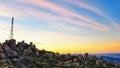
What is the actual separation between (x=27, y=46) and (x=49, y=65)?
2013 centimetres

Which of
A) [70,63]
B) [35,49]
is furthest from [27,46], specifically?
[70,63]

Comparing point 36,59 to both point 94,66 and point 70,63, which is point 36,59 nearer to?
point 70,63

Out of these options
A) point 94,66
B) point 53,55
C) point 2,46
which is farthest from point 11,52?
point 94,66

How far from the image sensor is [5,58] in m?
119

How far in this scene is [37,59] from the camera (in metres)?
120

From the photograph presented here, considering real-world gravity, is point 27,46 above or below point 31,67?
above

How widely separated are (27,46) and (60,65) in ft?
70.0

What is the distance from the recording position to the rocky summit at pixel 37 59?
4486 inches

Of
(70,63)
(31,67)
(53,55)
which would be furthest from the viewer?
(53,55)

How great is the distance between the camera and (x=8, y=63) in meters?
113

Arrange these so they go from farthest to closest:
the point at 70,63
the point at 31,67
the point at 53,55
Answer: the point at 53,55
the point at 70,63
the point at 31,67

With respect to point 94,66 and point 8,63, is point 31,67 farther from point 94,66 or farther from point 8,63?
point 94,66

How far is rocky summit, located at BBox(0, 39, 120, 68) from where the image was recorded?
114 meters

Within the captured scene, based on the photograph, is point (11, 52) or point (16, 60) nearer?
point (16, 60)
